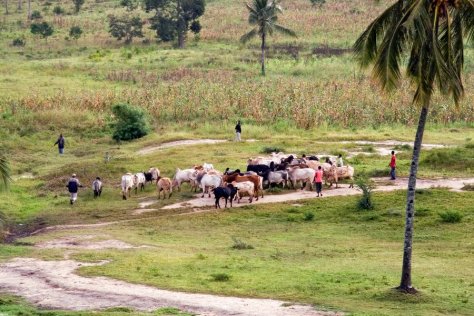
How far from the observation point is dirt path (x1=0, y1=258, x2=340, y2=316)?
21.2 m

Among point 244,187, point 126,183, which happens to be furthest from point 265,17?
point 244,187

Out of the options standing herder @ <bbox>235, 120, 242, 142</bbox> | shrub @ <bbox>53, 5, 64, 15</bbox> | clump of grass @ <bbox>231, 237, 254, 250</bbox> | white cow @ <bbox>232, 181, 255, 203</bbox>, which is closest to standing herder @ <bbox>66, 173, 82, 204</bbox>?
white cow @ <bbox>232, 181, 255, 203</bbox>

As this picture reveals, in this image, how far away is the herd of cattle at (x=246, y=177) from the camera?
35688mm

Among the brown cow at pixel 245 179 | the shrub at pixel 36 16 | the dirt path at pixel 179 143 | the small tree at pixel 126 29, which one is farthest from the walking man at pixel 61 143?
the shrub at pixel 36 16

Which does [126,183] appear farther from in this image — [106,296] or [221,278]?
[106,296]

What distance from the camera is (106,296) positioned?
22.6 meters

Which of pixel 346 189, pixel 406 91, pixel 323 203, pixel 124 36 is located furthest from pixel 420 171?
pixel 124 36

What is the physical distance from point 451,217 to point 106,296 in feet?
46.4

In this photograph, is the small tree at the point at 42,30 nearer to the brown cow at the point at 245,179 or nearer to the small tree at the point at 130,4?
the small tree at the point at 130,4

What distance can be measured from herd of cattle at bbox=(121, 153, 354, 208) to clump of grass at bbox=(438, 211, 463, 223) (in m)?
7.00

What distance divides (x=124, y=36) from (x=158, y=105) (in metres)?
33.2

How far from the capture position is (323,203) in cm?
3503

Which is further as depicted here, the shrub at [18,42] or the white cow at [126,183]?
the shrub at [18,42]

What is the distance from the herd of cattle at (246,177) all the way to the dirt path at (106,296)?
36.0 feet
